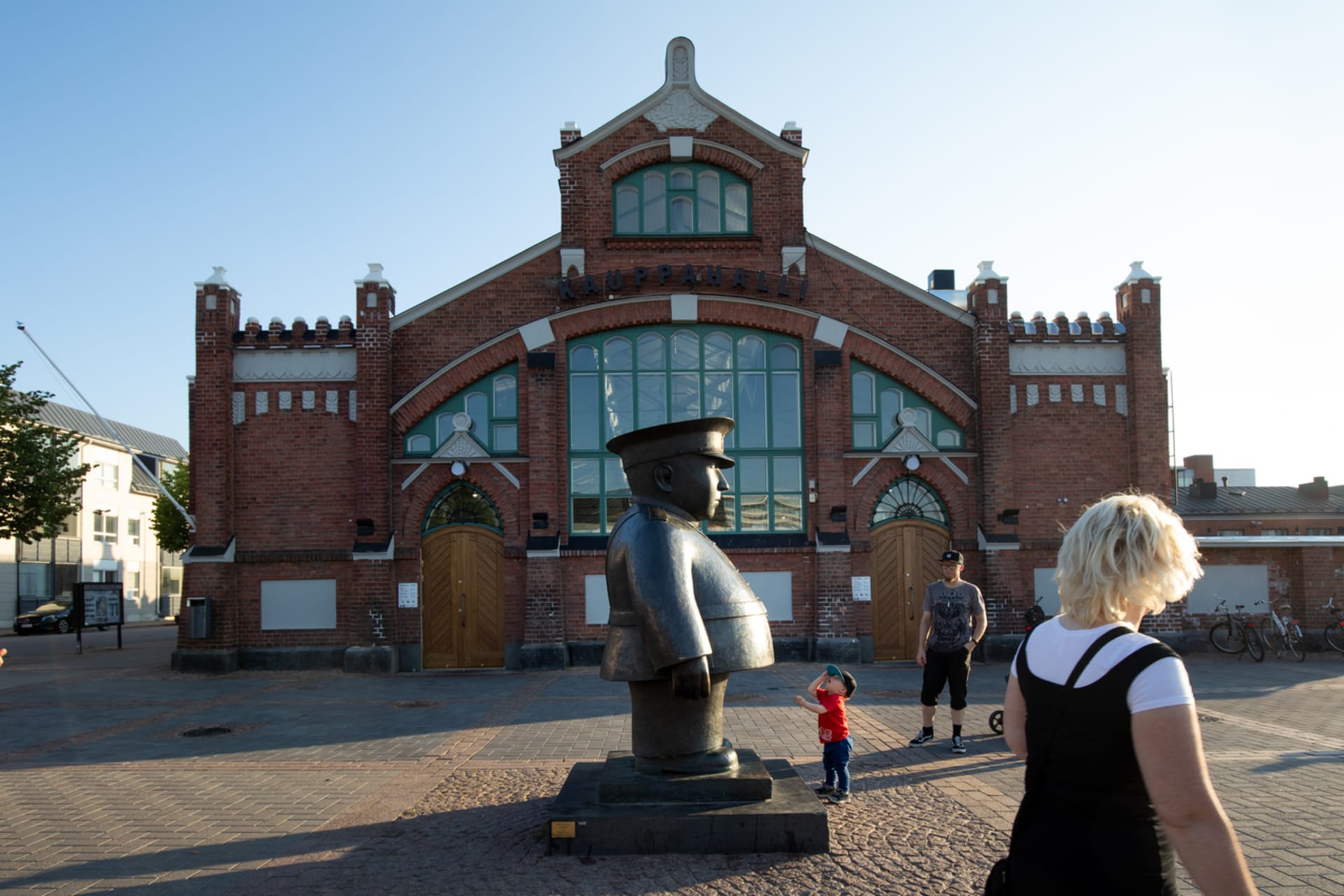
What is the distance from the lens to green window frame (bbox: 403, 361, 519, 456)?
17078 millimetres

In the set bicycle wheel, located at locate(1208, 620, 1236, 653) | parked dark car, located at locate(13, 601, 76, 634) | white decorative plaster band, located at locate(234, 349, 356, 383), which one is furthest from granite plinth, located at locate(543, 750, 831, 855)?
parked dark car, located at locate(13, 601, 76, 634)

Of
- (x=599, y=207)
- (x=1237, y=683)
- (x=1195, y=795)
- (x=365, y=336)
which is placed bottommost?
(x=1237, y=683)

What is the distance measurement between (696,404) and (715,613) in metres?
11.4

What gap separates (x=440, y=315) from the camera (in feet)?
56.8

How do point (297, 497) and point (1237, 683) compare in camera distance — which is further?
point (297, 497)

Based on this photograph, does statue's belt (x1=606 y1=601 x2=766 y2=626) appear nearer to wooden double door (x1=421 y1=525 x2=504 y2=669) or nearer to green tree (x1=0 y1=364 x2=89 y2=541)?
wooden double door (x1=421 y1=525 x2=504 y2=669)

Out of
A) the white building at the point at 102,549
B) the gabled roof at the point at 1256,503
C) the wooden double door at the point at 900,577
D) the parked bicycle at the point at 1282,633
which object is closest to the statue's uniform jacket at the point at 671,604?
the wooden double door at the point at 900,577

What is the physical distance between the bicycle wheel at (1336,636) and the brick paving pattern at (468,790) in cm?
431

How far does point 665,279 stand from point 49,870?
13.1m

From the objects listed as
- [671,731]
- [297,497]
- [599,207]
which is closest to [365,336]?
[297,497]

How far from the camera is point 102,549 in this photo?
49.5 m

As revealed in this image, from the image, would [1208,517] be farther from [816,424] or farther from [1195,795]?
[1195,795]

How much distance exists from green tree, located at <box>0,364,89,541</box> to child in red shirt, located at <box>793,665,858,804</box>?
80.1 feet

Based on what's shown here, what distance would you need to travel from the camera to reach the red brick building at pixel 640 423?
1667 cm
